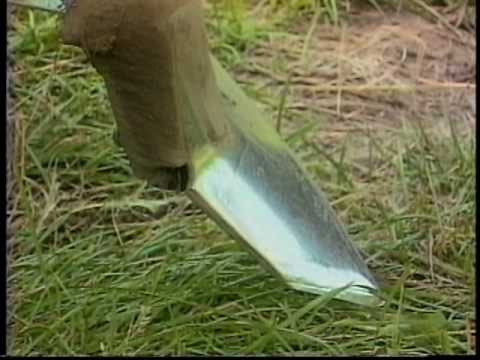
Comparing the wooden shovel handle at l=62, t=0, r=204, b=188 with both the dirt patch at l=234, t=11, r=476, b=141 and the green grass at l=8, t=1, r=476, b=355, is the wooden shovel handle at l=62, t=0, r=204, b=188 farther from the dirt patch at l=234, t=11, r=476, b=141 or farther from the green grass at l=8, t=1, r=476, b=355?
the dirt patch at l=234, t=11, r=476, b=141

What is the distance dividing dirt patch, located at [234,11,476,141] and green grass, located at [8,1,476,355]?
0.05m

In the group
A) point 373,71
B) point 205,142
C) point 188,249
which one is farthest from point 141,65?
point 373,71

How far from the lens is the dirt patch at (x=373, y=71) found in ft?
5.53

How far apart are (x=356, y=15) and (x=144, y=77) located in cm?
79

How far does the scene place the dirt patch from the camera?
5.53ft

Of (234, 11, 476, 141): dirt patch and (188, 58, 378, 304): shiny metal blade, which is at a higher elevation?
(188, 58, 378, 304): shiny metal blade

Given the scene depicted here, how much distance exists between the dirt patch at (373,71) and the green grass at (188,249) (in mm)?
48

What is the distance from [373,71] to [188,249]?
0.52 metres

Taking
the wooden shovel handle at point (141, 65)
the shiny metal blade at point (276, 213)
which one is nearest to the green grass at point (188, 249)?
the shiny metal blade at point (276, 213)

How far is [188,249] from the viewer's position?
1.40 m

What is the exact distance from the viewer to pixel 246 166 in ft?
4.37

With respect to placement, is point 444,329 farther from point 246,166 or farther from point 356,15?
point 356,15

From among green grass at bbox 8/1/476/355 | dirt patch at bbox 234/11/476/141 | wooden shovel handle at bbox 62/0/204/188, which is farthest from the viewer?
dirt patch at bbox 234/11/476/141

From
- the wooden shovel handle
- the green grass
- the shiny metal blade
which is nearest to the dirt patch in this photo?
the green grass
